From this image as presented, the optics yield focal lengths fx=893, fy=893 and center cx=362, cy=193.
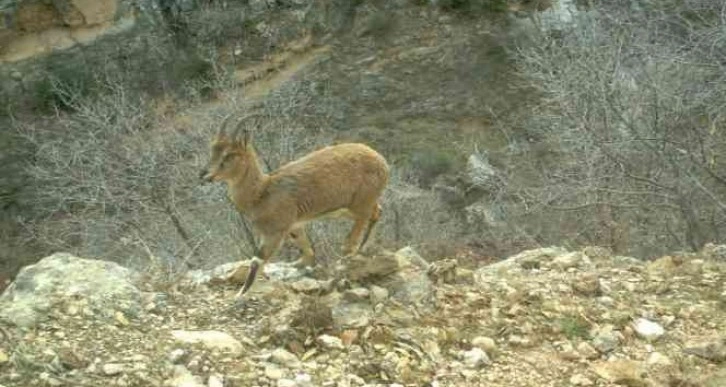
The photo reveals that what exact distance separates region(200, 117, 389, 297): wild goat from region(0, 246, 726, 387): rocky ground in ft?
1.52

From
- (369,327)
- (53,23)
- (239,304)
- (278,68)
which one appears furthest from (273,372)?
(53,23)

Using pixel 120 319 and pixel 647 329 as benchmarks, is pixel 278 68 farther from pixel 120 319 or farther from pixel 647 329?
pixel 647 329

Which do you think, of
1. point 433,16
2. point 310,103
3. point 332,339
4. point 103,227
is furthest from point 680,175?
point 433,16

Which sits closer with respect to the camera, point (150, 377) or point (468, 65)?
point (150, 377)

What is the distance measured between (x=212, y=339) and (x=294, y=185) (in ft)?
6.36

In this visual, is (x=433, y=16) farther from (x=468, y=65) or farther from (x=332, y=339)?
(x=332, y=339)

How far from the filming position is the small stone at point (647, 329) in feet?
18.9

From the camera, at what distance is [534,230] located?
1617 cm

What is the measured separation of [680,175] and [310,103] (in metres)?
15.8

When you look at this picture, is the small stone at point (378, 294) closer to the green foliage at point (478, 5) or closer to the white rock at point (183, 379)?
the white rock at point (183, 379)

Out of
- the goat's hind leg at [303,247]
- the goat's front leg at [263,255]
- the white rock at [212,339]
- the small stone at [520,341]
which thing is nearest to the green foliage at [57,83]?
the goat's hind leg at [303,247]

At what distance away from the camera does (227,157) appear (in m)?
6.77

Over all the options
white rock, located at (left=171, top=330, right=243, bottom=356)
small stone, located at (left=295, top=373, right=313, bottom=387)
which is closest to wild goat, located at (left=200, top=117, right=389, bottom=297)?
white rock, located at (left=171, top=330, right=243, bottom=356)

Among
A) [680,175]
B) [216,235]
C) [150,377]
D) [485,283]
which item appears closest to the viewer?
[150,377]
